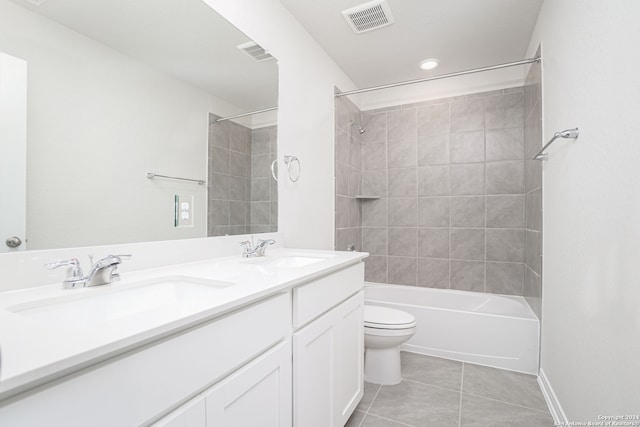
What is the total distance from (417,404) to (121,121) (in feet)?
6.56

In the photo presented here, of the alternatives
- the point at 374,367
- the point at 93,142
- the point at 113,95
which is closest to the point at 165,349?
the point at 93,142

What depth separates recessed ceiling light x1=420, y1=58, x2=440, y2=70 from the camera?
109 inches

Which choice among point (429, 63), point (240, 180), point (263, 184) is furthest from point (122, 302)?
point (429, 63)

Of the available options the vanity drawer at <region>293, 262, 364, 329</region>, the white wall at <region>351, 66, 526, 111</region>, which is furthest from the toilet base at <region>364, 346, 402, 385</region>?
the white wall at <region>351, 66, 526, 111</region>

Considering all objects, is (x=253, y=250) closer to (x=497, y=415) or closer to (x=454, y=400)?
(x=454, y=400)

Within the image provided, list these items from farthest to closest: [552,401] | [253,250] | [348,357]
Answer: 1. [552,401]
2. [253,250]
3. [348,357]

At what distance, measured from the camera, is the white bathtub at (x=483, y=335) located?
215cm

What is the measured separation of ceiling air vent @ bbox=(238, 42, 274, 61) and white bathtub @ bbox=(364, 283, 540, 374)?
1.92 meters

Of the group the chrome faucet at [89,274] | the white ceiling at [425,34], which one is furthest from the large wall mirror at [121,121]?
the white ceiling at [425,34]

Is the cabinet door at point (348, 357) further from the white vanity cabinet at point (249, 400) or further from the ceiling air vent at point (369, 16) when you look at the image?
the ceiling air vent at point (369, 16)

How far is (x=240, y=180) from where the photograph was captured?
1759 mm

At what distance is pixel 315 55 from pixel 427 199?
1682mm

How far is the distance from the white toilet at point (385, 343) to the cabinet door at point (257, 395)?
1.05m

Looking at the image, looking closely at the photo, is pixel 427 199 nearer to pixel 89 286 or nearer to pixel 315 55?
pixel 315 55
